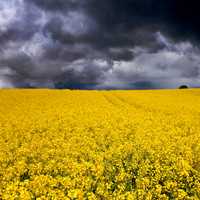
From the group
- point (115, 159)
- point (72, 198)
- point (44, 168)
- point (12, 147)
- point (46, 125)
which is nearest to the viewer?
point (72, 198)

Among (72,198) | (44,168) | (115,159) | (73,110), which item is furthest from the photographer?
(73,110)

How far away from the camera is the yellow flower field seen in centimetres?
912

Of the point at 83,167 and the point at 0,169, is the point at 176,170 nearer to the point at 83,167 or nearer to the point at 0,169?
the point at 83,167

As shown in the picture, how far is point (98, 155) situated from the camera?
12562mm

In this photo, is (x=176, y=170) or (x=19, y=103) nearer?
(x=176, y=170)

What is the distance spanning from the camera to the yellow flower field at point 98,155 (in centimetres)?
912

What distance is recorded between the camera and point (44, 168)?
37.1ft

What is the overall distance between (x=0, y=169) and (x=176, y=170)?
5737mm

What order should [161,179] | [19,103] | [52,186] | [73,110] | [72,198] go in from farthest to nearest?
1. [19,103]
2. [73,110]
3. [161,179]
4. [52,186]
5. [72,198]

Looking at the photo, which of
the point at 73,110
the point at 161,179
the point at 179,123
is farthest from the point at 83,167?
the point at 73,110

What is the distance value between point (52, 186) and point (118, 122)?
42.9 feet

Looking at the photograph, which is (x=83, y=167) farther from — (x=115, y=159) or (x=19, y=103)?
(x=19, y=103)

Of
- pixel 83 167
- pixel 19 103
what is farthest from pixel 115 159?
pixel 19 103

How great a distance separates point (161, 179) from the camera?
10.5 meters
